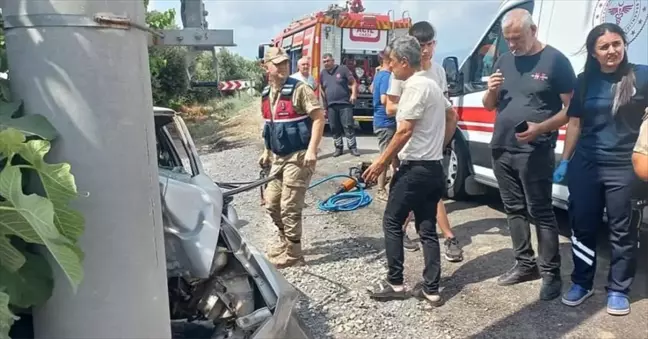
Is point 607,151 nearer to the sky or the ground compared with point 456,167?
nearer to the sky

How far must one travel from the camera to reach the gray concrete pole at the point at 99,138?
1323 millimetres

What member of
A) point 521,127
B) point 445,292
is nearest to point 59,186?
point 521,127

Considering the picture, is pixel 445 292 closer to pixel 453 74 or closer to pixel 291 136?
pixel 291 136

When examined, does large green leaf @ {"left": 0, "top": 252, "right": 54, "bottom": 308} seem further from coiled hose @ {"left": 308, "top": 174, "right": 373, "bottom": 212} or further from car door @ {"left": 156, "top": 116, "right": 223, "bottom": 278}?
coiled hose @ {"left": 308, "top": 174, "right": 373, "bottom": 212}

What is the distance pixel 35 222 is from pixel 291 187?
3432 millimetres

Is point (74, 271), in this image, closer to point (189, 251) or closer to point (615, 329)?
point (189, 251)

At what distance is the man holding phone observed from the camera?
12.8ft

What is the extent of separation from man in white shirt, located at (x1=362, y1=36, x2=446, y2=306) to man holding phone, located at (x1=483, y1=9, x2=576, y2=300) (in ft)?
1.71

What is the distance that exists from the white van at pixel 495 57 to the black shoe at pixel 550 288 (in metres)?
1.01

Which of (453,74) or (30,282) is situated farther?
(453,74)

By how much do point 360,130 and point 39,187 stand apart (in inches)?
532

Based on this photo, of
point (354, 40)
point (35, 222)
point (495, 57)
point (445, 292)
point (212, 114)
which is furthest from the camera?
point (212, 114)

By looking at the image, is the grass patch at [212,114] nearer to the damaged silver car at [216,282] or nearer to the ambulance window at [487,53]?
the ambulance window at [487,53]

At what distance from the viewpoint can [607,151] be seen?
3682 mm
